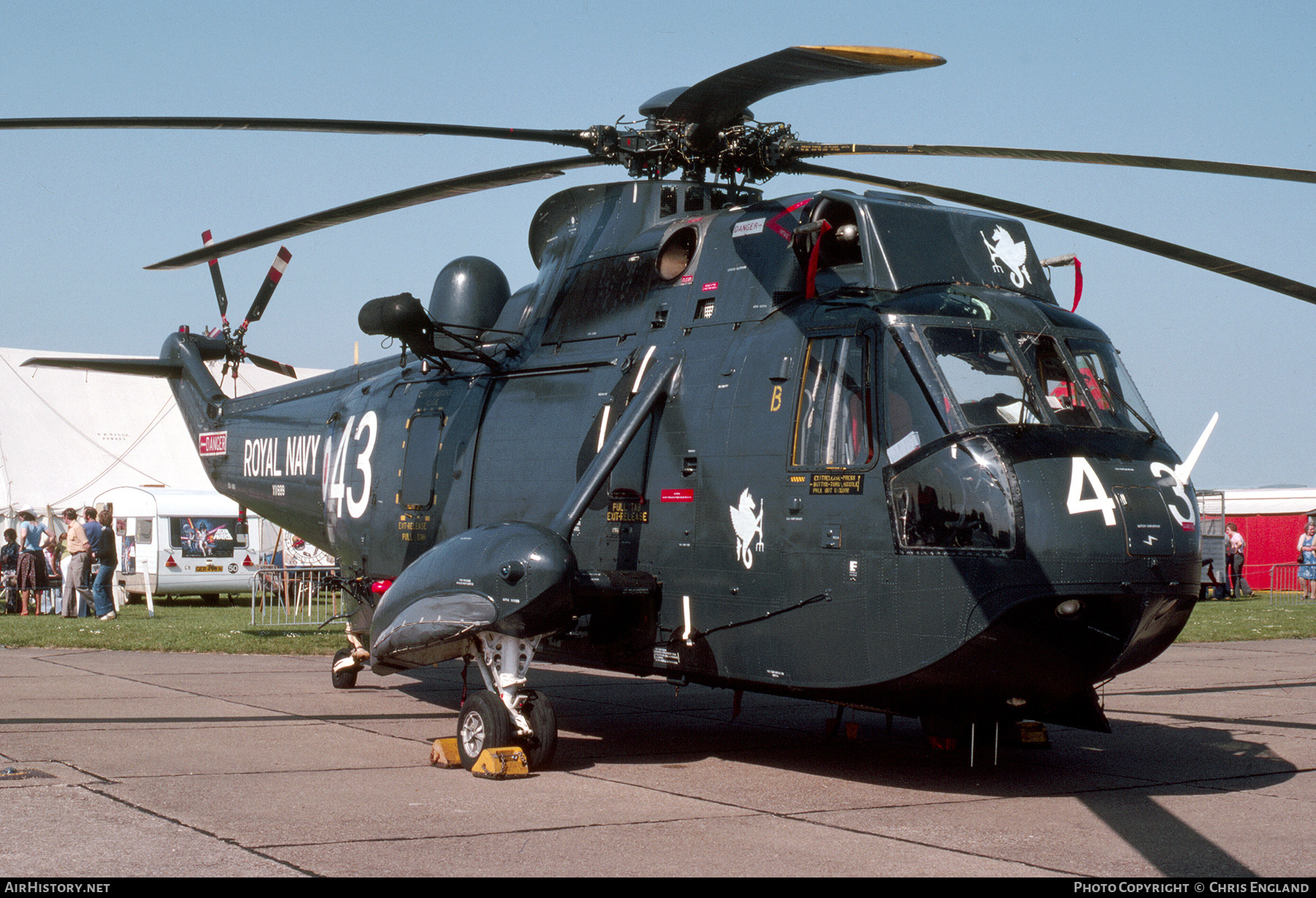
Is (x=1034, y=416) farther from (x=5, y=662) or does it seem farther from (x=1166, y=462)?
(x=5, y=662)

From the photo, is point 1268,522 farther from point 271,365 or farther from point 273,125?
point 273,125

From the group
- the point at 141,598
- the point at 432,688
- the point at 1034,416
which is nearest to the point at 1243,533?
the point at 141,598

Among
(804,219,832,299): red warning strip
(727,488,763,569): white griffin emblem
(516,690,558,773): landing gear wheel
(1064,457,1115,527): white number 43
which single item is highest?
(804,219,832,299): red warning strip

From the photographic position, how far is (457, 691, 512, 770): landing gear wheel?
Result: 27.4 feet

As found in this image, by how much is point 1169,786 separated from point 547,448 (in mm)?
4916

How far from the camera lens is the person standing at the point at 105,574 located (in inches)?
893

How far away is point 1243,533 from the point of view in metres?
43.8

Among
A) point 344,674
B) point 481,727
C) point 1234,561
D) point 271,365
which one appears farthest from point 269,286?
point 1234,561

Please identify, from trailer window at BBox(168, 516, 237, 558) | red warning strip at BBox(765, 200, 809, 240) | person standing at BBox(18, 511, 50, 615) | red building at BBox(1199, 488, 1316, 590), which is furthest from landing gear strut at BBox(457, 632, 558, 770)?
red building at BBox(1199, 488, 1316, 590)

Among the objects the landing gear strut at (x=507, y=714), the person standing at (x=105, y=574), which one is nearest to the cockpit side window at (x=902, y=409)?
the landing gear strut at (x=507, y=714)

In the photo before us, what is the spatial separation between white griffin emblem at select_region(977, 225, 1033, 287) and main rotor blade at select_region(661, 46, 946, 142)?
1877mm

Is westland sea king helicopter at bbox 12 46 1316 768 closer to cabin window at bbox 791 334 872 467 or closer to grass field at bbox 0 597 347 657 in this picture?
cabin window at bbox 791 334 872 467

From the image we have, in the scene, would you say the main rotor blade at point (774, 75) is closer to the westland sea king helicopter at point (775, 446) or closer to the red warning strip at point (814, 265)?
the westland sea king helicopter at point (775, 446)

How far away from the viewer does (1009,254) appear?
874cm
